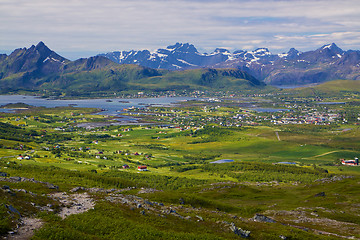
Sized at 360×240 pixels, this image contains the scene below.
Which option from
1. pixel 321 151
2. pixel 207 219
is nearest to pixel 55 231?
pixel 207 219

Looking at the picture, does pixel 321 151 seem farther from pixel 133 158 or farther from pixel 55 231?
pixel 55 231

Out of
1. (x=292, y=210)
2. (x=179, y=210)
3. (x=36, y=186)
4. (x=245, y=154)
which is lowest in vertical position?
(x=245, y=154)

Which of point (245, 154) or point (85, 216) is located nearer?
point (85, 216)

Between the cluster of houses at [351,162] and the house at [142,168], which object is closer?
the house at [142,168]

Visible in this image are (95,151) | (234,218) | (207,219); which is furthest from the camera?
(95,151)

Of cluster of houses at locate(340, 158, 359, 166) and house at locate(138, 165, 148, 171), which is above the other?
house at locate(138, 165, 148, 171)

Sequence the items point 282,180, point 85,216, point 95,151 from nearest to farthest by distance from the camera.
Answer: point 85,216 < point 282,180 < point 95,151

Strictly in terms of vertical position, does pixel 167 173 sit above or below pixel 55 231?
below

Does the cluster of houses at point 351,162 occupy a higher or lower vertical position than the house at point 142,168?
lower

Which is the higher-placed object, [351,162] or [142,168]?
[142,168]

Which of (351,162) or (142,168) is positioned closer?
(142,168)

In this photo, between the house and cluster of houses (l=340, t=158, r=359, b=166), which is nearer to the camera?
the house
